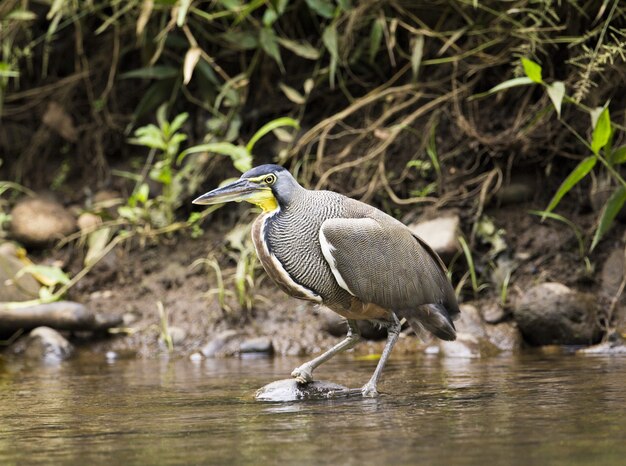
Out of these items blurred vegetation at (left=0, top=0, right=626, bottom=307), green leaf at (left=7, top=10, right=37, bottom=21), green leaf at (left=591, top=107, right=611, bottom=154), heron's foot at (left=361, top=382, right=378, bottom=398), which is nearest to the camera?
heron's foot at (left=361, top=382, right=378, bottom=398)

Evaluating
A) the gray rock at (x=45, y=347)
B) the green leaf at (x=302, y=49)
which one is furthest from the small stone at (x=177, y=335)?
the green leaf at (x=302, y=49)

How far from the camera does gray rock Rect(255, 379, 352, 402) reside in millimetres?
4551

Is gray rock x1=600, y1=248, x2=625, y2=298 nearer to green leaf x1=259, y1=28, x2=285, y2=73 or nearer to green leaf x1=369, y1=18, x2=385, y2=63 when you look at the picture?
green leaf x1=369, y1=18, x2=385, y2=63

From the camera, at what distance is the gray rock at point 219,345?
7.09 meters

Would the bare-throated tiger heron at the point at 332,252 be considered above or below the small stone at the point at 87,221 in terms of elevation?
below

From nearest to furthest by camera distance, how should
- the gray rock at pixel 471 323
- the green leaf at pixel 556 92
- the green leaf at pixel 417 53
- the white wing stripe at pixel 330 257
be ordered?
the white wing stripe at pixel 330 257 < the green leaf at pixel 556 92 < the gray rock at pixel 471 323 < the green leaf at pixel 417 53

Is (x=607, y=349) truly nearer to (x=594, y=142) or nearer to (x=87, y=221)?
(x=594, y=142)

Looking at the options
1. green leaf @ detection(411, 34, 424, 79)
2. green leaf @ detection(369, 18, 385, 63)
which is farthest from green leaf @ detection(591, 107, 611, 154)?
green leaf @ detection(369, 18, 385, 63)

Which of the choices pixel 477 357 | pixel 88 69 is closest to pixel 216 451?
pixel 477 357

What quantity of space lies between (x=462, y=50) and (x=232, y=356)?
282 centimetres

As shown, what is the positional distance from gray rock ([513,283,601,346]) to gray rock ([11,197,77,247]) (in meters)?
3.91

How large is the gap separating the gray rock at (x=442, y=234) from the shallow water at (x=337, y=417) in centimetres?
123

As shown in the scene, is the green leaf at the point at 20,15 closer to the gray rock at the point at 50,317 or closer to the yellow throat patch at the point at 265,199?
the gray rock at the point at 50,317

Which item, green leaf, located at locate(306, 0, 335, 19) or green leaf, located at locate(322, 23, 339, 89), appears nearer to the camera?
green leaf, located at locate(322, 23, 339, 89)
